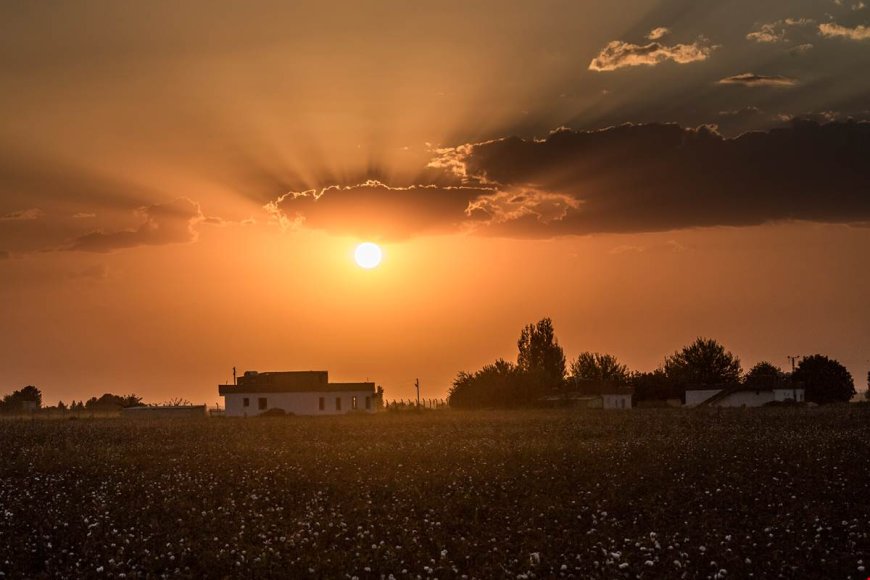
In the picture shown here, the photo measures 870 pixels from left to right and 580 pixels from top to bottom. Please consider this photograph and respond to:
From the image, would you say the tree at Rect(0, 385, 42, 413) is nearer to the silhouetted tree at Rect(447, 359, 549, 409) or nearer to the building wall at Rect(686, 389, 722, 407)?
the silhouetted tree at Rect(447, 359, 549, 409)

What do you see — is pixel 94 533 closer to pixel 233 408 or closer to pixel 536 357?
pixel 233 408

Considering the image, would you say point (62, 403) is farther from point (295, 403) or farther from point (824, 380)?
point (824, 380)

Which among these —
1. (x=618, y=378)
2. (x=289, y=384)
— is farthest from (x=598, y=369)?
(x=289, y=384)

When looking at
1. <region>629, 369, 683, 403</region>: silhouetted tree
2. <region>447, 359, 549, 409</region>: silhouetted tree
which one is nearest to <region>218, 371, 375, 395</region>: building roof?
<region>447, 359, 549, 409</region>: silhouetted tree

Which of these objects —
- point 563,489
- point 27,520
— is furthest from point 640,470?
point 27,520

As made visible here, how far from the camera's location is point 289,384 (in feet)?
408

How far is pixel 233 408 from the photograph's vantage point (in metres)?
123

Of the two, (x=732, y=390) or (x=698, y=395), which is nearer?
(x=732, y=390)

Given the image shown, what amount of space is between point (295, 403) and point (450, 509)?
91.0 m

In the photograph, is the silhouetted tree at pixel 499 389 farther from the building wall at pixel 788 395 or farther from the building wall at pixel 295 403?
the building wall at pixel 788 395

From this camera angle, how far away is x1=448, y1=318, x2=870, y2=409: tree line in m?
129

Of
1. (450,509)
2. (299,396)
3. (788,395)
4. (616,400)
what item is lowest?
(450,509)

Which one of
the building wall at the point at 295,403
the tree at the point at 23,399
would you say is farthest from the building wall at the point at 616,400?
the tree at the point at 23,399

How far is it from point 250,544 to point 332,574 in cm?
416
